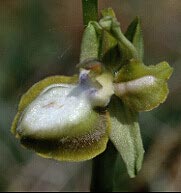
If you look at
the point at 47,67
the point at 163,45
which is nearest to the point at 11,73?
the point at 47,67

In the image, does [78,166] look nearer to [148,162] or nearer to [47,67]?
[148,162]

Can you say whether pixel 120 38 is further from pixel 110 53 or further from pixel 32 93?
pixel 32 93

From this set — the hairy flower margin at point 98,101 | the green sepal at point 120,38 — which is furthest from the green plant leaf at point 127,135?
the green sepal at point 120,38

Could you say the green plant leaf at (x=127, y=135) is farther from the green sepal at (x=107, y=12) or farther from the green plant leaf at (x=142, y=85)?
the green sepal at (x=107, y=12)

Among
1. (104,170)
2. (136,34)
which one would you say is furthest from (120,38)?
(104,170)

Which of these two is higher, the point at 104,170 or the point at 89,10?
the point at 89,10

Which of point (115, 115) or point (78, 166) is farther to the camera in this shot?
point (78, 166)

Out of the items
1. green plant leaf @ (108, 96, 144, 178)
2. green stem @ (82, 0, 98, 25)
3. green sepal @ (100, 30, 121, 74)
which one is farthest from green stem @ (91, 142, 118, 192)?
green stem @ (82, 0, 98, 25)
